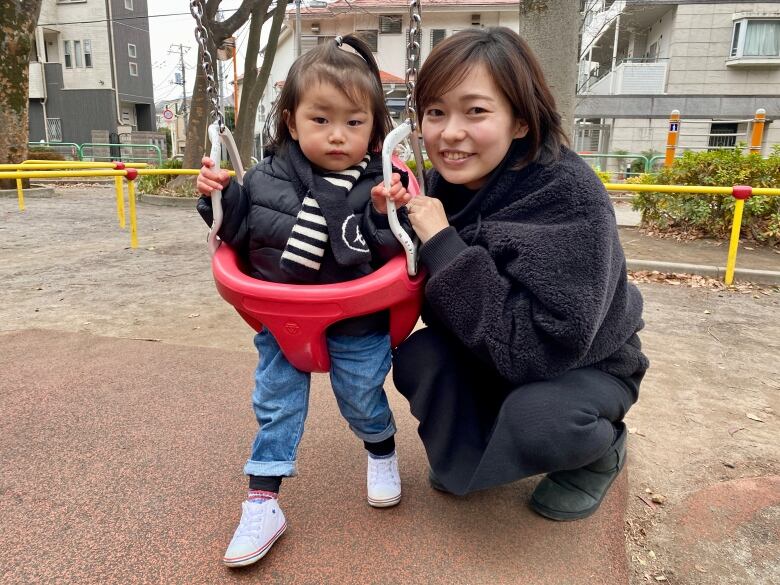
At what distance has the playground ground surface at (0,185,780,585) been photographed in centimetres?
157

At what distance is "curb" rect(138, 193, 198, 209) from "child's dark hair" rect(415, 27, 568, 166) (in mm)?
8751

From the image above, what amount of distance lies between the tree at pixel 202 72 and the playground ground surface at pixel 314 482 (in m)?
7.46

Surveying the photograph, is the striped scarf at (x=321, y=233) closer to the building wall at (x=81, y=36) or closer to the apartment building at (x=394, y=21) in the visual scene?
the apartment building at (x=394, y=21)

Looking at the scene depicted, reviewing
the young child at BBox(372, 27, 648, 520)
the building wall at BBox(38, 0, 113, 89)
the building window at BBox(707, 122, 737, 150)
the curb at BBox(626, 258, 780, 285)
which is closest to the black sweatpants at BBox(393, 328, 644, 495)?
the young child at BBox(372, 27, 648, 520)

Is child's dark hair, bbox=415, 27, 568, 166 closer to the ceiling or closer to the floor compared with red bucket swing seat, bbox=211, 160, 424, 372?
closer to the ceiling

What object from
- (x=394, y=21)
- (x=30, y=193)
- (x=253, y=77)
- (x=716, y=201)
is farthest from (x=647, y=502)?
(x=394, y=21)

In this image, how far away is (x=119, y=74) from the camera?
1027 inches

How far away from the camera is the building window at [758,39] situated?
744 inches

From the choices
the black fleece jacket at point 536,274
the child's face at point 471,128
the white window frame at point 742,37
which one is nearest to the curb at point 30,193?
the child's face at point 471,128

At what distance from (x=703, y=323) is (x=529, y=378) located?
8.90 feet

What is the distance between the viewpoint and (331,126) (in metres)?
1.59

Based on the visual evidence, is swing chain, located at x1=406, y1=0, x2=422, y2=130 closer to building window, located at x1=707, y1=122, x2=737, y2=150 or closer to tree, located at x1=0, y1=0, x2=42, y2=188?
tree, located at x1=0, y1=0, x2=42, y2=188

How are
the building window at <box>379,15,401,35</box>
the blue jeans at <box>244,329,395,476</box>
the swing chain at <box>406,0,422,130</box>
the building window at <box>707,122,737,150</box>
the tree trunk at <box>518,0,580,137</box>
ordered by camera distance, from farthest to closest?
the building window at <box>379,15,401,35</box> → the building window at <box>707,122,737,150</box> → the tree trunk at <box>518,0,580,137</box> → the blue jeans at <box>244,329,395,476</box> → the swing chain at <box>406,0,422,130</box>

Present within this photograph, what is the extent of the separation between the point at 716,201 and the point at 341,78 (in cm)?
562
